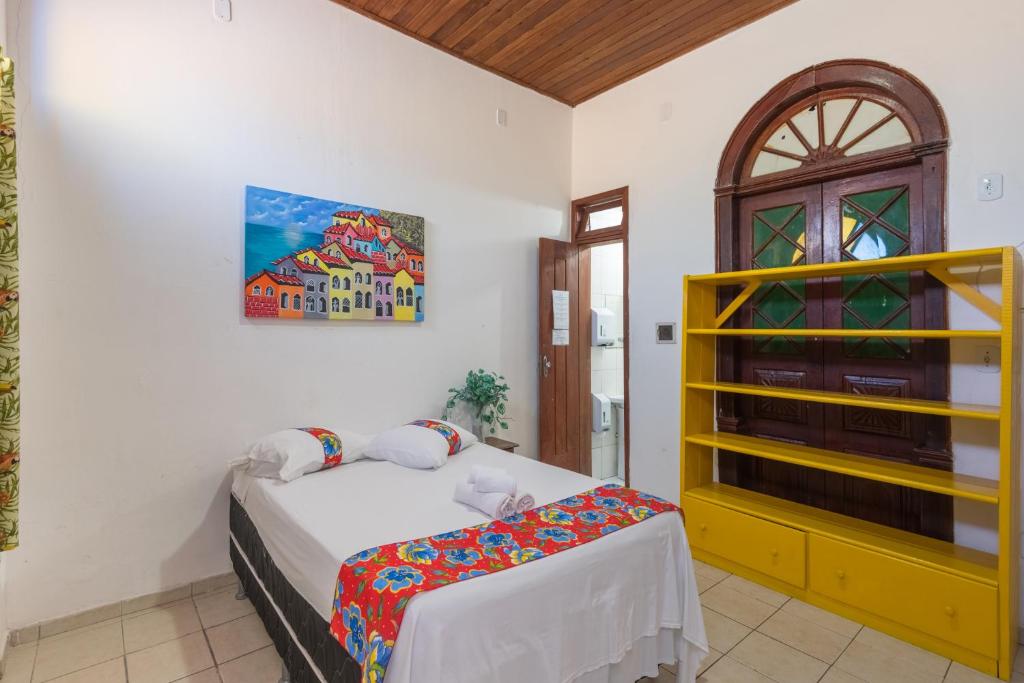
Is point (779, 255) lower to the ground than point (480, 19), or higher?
lower

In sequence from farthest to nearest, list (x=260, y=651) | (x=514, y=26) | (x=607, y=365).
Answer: (x=607, y=365), (x=514, y=26), (x=260, y=651)

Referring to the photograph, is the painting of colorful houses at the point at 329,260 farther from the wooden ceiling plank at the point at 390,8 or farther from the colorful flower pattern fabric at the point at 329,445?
the wooden ceiling plank at the point at 390,8

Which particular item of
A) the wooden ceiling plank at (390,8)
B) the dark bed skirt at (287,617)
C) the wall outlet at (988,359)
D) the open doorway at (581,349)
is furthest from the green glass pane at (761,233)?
the dark bed skirt at (287,617)

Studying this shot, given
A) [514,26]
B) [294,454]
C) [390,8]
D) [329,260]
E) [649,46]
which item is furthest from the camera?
[649,46]

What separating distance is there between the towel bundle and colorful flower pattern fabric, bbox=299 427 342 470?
2.68 ft

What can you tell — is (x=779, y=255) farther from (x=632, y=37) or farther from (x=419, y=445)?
(x=419, y=445)

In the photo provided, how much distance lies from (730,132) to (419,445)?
2722 mm

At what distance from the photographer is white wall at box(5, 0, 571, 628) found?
85.9 inches

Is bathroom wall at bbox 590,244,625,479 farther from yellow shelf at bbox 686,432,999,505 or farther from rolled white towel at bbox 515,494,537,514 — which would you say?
rolled white towel at bbox 515,494,537,514

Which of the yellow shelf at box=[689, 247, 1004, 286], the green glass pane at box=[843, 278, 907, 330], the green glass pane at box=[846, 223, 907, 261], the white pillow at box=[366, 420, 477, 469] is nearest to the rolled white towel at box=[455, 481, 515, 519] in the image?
the white pillow at box=[366, 420, 477, 469]

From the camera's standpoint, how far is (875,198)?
2.68 metres

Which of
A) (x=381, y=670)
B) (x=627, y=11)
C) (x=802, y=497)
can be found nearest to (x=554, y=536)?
(x=381, y=670)

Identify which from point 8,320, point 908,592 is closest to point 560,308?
point 908,592

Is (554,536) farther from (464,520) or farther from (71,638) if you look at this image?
(71,638)
